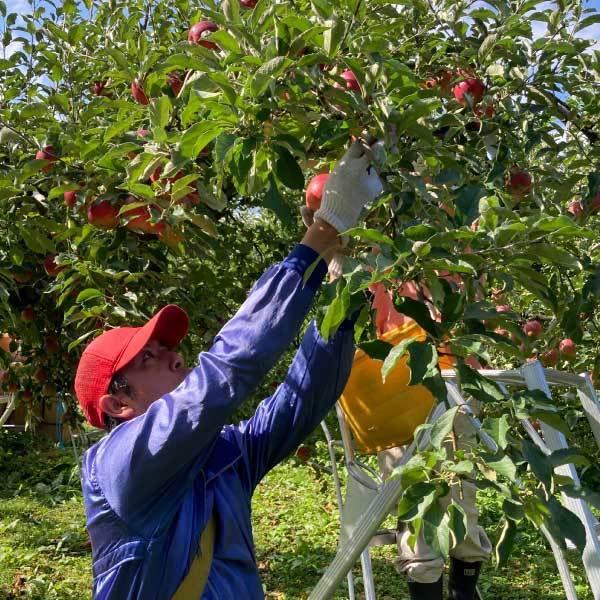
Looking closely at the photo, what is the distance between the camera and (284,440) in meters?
1.59

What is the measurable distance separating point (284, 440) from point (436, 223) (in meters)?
0.61

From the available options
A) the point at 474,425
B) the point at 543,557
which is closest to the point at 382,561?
the point at 543,557

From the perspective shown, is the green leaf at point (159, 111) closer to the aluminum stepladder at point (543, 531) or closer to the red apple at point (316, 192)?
the red apple at point (316, 192)

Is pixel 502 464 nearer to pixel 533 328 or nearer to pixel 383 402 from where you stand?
pixel 383 402

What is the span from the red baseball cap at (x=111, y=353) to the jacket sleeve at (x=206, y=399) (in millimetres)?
199

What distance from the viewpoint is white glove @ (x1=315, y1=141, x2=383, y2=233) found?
1.26 metres

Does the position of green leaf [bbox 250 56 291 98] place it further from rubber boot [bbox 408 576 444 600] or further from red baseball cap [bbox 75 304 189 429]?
rubber boot [bbox 408 576 444 600]

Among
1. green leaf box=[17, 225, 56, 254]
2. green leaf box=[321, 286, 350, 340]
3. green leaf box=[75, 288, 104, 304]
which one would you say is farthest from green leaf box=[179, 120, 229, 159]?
green leaf box=[17, 225, 56, 254]

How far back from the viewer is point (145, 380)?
4.99 ft

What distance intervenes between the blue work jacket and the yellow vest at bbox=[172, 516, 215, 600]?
1 cm

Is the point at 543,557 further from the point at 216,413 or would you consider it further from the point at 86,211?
the point at 216,413

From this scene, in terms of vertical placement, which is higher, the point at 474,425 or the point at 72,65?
the point at 72,65

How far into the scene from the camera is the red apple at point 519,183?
1.66m

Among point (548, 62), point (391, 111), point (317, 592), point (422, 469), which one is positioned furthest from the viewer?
point (317, 592)
